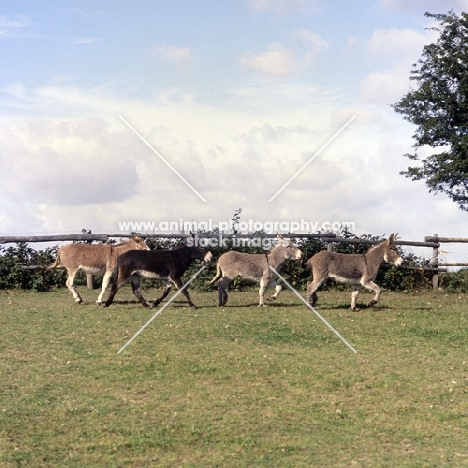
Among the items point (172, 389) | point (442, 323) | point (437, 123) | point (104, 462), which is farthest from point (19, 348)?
point (437, 123)

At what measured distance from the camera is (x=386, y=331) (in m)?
16.2

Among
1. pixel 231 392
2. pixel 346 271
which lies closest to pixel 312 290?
pixel 346 271

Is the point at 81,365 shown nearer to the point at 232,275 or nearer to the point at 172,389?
the point at 172,389

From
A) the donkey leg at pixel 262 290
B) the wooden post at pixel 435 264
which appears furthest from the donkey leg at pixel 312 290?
the wooden post at pixel 435 264

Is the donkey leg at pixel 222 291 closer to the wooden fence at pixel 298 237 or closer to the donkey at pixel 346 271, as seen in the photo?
the donkey at pixel 346 271

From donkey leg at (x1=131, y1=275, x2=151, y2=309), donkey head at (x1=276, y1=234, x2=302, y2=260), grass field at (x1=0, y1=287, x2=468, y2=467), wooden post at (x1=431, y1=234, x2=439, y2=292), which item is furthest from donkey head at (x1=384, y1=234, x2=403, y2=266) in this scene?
wooden post at (x1=431, y1=234, x2=439, y2=292)

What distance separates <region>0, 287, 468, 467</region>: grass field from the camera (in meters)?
8.87

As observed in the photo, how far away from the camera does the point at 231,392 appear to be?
434 inches

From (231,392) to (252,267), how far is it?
9.24 m

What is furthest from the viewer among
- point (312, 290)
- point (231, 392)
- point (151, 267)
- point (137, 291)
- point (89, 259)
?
point (89, 259)

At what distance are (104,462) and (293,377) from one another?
4.02m

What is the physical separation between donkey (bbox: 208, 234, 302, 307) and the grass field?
2.18 meters

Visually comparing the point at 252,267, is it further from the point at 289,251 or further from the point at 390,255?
the point at 390,255

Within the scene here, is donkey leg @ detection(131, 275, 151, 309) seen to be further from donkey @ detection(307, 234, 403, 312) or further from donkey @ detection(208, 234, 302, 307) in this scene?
donkey @ detection(307, 234, 403, 312)
